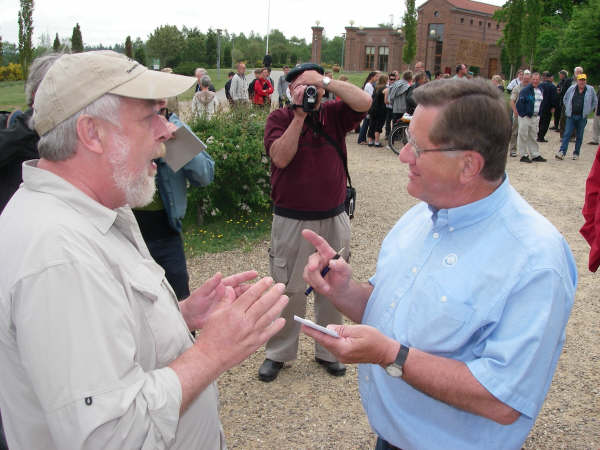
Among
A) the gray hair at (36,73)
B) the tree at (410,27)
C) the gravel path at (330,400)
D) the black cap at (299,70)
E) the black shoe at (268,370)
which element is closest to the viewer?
the gray hair at (36,73)

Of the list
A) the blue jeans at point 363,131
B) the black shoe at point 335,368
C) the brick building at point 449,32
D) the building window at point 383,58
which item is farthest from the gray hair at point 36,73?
the building window at point 383,58

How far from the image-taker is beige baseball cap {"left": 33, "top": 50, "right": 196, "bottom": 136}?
143 cm

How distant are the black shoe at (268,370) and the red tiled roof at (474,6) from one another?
227ft

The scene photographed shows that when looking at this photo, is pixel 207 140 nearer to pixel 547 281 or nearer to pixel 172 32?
pixel 547 281

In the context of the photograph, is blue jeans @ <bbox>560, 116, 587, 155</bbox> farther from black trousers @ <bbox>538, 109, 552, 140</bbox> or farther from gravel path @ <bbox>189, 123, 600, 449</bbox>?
gravel path @ <bbox>189, 123, 600, 449</bbox>

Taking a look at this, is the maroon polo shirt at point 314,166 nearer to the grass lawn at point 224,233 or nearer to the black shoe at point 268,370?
the black shoe at point 268,370

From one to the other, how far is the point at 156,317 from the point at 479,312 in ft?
3.50

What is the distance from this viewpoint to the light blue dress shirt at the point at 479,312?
148 cm

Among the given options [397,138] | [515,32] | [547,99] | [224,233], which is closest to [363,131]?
[397,138]

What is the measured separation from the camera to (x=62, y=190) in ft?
4.64

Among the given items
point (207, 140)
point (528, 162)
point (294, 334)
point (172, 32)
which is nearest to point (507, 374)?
point (294, 334)

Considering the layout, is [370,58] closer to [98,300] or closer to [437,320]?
[437,320]

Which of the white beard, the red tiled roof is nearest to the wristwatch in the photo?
the white beard

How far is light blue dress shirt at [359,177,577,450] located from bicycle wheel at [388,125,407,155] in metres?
11.7
